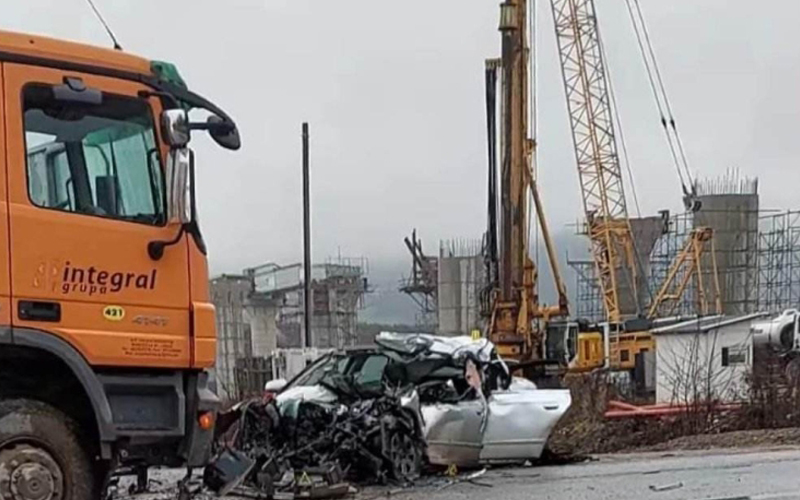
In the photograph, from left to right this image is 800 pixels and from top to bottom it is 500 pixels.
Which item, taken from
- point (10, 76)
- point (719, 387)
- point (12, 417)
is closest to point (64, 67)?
point (10, 76)

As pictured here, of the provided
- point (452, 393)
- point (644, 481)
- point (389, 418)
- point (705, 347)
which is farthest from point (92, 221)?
point (705, 347)

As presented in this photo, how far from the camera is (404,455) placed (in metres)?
11.7

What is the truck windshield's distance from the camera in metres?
6.75

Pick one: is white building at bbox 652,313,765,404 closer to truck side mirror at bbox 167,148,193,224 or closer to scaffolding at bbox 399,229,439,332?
truck side mirror at bbox 167,148,193,224

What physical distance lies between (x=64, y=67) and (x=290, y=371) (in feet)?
77.6

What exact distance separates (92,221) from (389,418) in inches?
213

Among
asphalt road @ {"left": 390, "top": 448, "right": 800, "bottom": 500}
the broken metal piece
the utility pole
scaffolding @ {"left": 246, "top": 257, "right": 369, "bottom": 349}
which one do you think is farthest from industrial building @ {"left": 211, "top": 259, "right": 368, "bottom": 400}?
the broken metal piece

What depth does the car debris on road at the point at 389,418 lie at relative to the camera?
11070mm

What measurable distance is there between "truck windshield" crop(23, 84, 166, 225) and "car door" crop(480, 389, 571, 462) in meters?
6.57

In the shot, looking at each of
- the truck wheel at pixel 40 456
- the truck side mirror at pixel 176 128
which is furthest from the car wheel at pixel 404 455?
the truck side mirror at pixel 176 128

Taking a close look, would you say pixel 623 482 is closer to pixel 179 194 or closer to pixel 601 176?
pixel 179 194

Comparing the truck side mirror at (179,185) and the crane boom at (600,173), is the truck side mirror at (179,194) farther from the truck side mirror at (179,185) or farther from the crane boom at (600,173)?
the crane boom at (600,173)

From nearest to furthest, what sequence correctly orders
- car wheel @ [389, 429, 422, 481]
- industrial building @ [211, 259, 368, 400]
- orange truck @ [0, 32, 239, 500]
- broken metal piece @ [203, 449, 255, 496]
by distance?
orange truck @ [0, 32, 239, 500]
broken metal piece @ [203, 449, 255, 496]
car wheel @ [389, 429, 422, 481]
industrial building @ [211, 259, 368, 400]

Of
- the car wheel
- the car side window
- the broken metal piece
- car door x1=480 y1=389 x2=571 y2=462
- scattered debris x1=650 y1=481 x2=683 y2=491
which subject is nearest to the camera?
the broken metal piece
